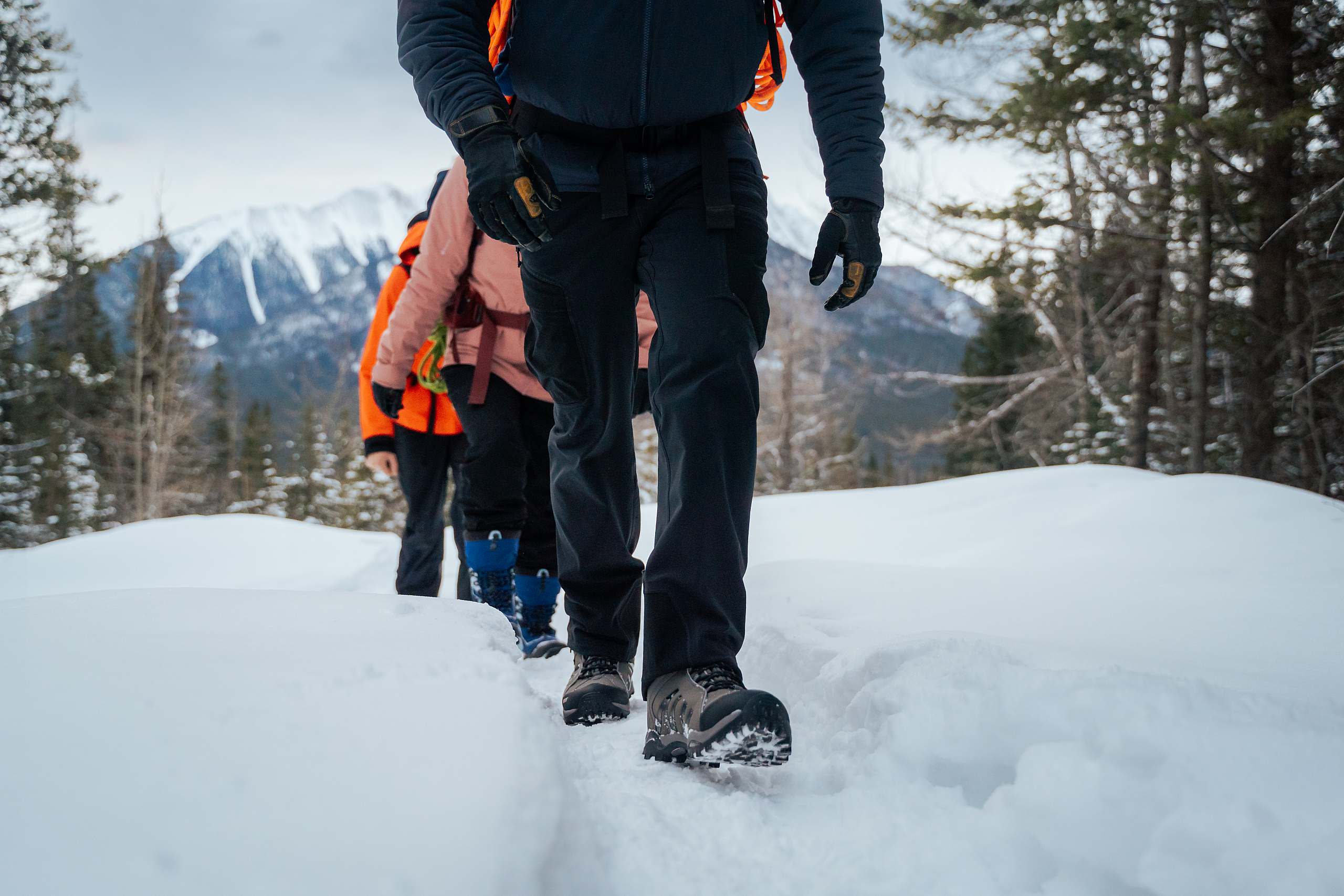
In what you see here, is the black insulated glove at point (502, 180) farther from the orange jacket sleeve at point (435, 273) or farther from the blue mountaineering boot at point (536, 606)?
the blue mountaineering boot at point (536, 606)

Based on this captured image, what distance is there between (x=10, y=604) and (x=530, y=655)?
1791mm

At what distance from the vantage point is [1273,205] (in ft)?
22.9

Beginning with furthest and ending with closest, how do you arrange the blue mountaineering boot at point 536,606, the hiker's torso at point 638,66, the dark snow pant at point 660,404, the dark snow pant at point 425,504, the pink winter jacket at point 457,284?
the dark snow pant at point 425,504 < the blue mountaineering boot at point 536,606 < the pink winter jacket at point 457,284 < the hiker's torso at point 638,66 < the dark snow pant at point 660,404

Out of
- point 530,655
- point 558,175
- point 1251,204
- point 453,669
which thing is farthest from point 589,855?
point 1251,204

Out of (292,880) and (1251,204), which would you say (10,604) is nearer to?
(292,880)

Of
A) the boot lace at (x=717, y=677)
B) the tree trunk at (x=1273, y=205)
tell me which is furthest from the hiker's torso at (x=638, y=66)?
the tree trunk at (x=1273, y=205)

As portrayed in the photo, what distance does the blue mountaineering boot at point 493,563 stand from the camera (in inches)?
109

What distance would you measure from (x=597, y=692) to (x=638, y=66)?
51.8 inches

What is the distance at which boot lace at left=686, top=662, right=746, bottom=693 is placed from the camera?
1332mm

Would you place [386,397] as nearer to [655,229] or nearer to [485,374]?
[485,374]

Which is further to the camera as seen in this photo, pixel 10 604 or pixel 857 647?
pixel 857 647

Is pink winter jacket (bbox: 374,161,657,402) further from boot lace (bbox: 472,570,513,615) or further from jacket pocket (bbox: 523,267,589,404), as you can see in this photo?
jacket pocket (bbox: 523,267,589,404)

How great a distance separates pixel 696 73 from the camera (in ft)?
5.14

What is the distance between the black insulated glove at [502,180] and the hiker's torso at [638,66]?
0.45 ft
